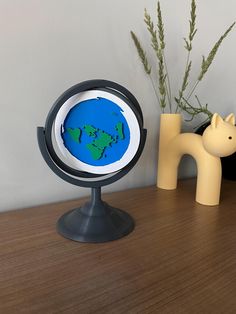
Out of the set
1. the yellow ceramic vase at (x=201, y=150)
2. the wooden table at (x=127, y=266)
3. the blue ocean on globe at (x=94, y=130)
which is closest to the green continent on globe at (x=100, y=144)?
the blue ocean on globe at (x=94, y=130)

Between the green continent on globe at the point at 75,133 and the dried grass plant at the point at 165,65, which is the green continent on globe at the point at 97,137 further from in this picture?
the dried grass plant at the point at 165,65

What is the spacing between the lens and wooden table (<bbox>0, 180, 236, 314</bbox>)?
13.9 inches

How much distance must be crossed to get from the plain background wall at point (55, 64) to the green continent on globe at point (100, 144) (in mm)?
191

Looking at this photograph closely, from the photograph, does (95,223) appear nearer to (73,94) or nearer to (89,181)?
(89,181)

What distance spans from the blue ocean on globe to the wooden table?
A: 0.50ft

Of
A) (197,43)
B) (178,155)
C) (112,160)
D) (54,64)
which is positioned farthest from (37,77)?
(197,43)

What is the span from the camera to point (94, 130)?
493 mm

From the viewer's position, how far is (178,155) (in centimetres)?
75

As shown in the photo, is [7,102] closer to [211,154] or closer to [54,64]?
[54,64]

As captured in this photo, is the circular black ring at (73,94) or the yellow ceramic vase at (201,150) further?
the yellow ceramic vase at (201,150)

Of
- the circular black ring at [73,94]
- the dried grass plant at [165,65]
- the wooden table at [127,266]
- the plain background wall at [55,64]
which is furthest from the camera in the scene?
the dried grass plant at [165,65]

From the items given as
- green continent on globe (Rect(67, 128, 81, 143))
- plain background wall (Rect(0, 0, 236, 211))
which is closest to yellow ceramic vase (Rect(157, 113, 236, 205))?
plain background wall (Rect(0, 0, 236, 211))

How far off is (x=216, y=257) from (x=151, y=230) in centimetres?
13

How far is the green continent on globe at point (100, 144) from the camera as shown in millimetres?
497
